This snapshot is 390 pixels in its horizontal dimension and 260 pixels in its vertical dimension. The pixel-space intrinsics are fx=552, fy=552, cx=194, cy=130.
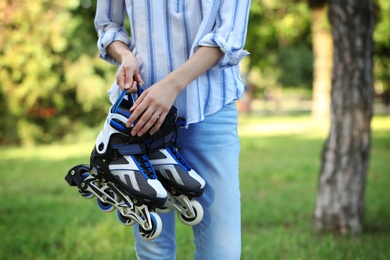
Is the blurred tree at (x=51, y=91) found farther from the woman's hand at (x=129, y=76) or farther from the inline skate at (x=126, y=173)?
the inline skate at (x=126, y=173)

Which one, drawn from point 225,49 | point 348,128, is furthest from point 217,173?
point 348,128

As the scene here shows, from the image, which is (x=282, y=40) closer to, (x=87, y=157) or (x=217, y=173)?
(x=87, y=157)

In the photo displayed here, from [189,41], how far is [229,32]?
0.18 metres

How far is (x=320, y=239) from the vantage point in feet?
15.5

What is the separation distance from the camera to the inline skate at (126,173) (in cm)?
175

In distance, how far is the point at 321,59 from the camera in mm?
21516

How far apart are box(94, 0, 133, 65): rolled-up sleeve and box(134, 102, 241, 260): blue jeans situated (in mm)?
448

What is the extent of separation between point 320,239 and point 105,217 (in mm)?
2320

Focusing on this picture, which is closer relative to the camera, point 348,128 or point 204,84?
point 204,84

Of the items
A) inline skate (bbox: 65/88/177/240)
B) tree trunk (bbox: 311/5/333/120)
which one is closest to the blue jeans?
inline skate (bbox: 65/88/177/240)

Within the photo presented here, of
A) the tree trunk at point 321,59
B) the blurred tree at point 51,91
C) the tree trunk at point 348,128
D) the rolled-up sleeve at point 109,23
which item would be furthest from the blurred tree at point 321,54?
the rolled-up sleeve at point 109,23

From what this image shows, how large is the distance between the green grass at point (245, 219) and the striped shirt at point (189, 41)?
7.75 feet

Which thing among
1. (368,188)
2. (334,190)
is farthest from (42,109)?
(334,190)

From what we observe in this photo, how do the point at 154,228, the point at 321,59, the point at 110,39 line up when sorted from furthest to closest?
the point at 321,59
the point at 110,39
the point at 154,228
